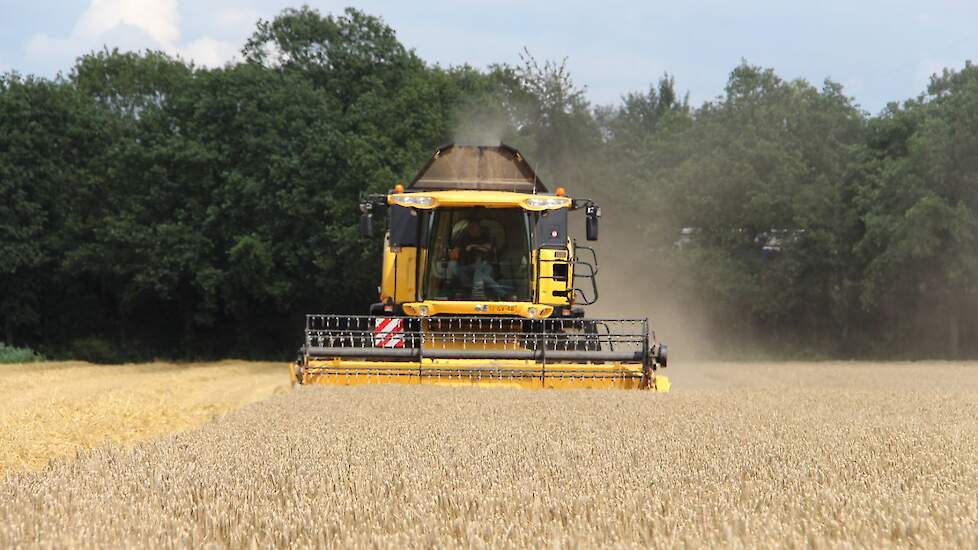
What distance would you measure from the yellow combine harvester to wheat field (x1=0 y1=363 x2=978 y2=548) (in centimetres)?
316

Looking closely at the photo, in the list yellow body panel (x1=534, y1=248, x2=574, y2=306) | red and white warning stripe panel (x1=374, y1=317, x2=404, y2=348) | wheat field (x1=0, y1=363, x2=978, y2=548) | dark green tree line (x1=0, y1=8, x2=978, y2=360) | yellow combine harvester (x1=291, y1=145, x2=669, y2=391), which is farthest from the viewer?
dark green tree line (x1=0, y1=8, x2=978, y2=360)

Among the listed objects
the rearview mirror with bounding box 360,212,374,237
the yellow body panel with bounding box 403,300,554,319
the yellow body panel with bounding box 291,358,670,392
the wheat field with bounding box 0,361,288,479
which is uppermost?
the rearview mirror with bounding box 360,212,374,237

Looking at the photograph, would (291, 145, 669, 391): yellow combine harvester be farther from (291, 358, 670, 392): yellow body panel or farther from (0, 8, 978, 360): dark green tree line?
(0, 8, 978, 360): dark green tree line

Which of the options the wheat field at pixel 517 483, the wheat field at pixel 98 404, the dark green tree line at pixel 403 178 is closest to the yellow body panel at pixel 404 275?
the wheat field at pixel 98 404

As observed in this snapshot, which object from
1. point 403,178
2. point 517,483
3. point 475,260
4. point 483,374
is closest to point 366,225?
point 475,260

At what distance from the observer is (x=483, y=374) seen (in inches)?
479

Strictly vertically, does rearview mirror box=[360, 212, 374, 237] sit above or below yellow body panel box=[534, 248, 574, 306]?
above

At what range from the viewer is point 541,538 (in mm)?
3768

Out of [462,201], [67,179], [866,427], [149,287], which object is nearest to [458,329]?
[462,201]

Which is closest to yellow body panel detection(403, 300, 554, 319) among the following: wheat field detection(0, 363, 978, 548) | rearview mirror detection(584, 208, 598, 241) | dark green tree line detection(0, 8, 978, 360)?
rearview mirror detection(584, 208, 598, 241)

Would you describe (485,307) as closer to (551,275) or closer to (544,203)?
(551,275)

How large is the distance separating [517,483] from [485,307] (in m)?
8.08

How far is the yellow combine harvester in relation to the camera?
12.1 meters

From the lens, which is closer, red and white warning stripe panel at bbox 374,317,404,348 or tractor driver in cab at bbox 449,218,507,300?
red and white warning stripe panel at bbox 374,317,404,348
